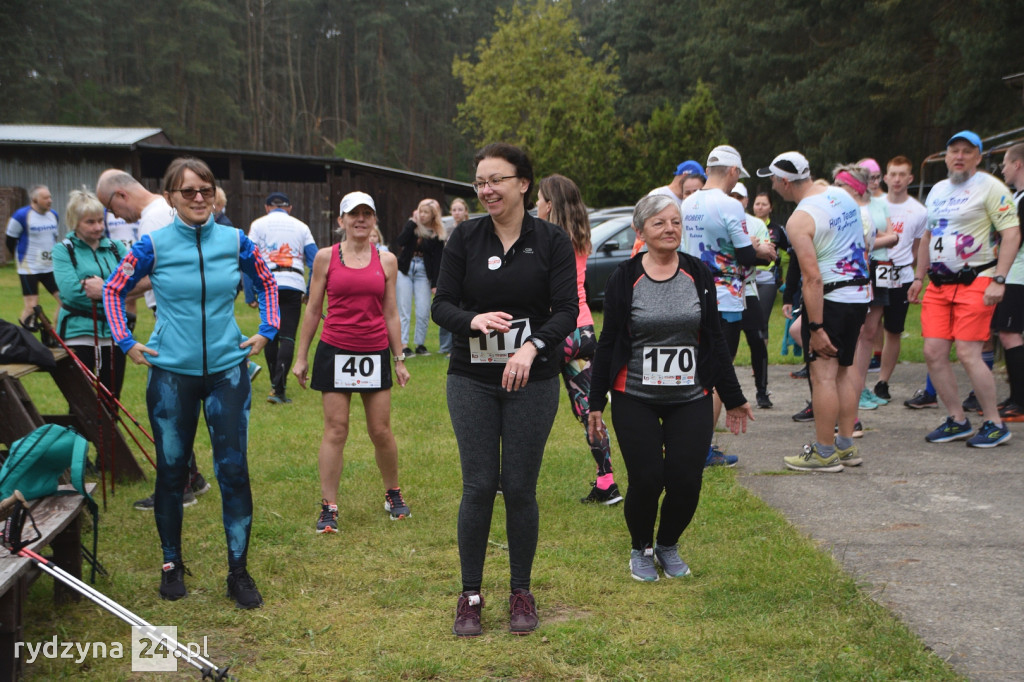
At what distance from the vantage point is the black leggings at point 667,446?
4.29 m

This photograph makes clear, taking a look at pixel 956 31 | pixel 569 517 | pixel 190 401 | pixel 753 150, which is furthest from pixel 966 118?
pixel 190 401

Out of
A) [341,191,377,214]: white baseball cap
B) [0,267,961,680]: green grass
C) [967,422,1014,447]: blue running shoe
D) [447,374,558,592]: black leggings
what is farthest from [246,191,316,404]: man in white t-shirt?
[967,422,1014,447]: blue running shoe

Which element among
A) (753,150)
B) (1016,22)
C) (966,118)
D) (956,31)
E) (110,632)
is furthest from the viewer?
(753,150)

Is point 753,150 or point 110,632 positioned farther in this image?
point 753,150

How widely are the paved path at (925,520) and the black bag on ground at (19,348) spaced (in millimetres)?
4472

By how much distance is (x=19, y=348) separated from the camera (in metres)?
5.38

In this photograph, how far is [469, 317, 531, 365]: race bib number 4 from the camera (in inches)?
147

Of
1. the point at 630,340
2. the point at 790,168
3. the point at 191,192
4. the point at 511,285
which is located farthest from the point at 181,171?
the point at 790,168

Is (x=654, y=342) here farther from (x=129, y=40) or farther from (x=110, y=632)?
(x=129, y=40)

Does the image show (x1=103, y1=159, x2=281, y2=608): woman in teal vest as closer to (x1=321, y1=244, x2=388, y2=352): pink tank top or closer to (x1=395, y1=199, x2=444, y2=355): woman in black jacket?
(x1=321, y1=244, x2=388, y2=352): pink tank top

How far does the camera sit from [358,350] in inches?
215

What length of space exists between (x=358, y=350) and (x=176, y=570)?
163 centimetres

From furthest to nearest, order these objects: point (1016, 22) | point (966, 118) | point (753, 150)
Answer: point (753, 150)
point (966, 118)
point (1016, 22)

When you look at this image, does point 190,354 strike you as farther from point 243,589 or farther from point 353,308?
point 353,308
